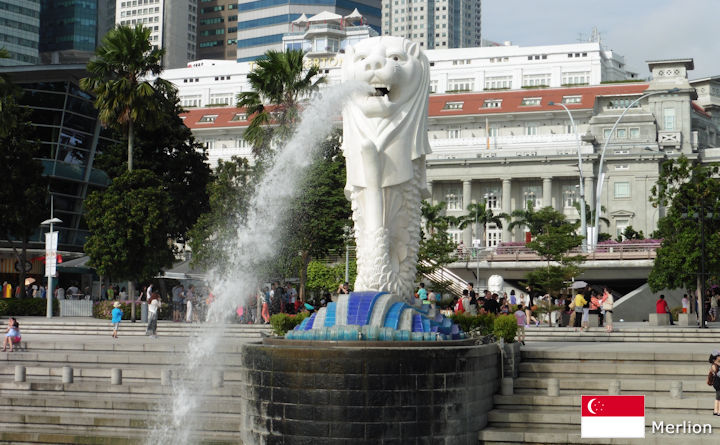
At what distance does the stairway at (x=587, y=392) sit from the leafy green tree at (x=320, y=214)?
24.0 m

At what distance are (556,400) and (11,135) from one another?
35189mm

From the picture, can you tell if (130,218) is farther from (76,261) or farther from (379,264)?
(379,264)

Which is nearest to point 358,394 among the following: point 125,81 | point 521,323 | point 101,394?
point 101,394

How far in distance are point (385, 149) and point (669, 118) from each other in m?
94.6

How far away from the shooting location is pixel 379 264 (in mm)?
19844

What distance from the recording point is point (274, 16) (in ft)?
498

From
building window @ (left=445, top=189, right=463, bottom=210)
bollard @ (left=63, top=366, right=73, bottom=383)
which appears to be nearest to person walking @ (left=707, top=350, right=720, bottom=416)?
bollard @ (left=63, top=366, right=73, bottom=383)

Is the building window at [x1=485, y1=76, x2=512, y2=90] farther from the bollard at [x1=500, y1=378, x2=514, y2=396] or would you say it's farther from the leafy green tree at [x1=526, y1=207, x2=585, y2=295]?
the bollard at [x1=500, y1=378, x2=514, y2=396]

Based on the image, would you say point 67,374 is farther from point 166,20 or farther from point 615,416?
point 166,20

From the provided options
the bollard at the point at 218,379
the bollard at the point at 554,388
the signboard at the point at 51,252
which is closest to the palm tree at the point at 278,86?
the signboard at the point at 51,252

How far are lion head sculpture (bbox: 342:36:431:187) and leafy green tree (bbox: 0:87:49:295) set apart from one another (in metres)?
29.9

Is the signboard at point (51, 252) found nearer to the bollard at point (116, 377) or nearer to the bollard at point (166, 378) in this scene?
the bollard at point (116, 377)

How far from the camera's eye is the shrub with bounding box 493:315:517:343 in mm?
21125

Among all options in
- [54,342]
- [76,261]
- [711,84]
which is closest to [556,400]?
[54,342]
